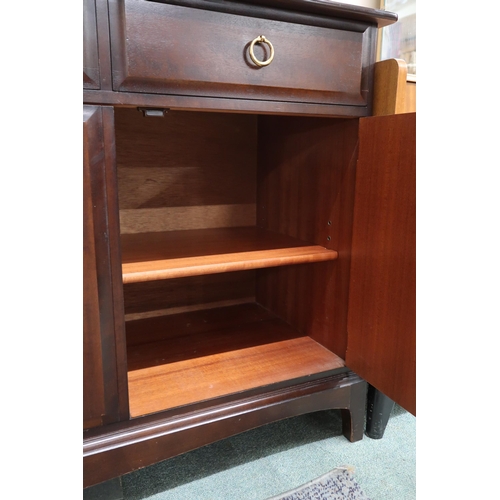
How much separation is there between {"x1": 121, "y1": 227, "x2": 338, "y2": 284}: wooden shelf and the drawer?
28 cm

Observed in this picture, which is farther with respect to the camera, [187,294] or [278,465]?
[187,294]

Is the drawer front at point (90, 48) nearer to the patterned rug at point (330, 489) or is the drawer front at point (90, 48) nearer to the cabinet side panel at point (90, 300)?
the cabinet side panel at point (90, 300)

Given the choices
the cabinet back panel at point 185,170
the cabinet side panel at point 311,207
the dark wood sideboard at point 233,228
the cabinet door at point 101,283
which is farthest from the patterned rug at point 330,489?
the cabinet back panel at point 185,170

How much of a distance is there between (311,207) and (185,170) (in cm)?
35

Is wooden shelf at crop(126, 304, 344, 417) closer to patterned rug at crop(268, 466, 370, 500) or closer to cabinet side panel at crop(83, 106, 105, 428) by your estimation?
cabinet side panel at crop(83, 106, 105, 428)

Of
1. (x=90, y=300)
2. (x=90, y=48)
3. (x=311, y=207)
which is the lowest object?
(x=90, y=300)

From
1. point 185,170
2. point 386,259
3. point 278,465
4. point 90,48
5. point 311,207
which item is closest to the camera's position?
point 90,48

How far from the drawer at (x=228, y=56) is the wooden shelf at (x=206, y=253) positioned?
0.28 metres

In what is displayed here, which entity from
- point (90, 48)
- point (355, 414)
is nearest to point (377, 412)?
point (355, 414)

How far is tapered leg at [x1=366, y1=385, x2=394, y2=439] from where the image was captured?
86 cm

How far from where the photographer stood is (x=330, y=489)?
724 mm

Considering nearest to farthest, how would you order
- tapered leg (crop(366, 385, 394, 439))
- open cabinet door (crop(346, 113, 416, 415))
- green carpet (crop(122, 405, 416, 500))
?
open cabinet door (crop(346, 113, 416, 415)) < green carpet (crop(122, 405, 416, 500)) < tapered leg (crop(366, 385, 394, 439))

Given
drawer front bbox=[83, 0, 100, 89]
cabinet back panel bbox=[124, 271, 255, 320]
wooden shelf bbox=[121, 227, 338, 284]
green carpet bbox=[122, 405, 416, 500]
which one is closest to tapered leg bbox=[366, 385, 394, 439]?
green carpet bbox=[122, 405, 416, 500]

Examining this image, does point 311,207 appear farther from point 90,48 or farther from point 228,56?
point 90,48
